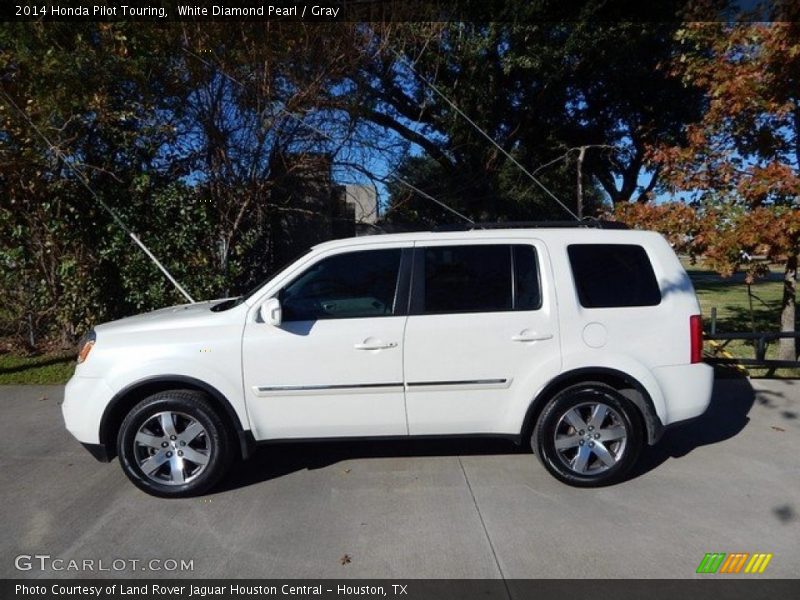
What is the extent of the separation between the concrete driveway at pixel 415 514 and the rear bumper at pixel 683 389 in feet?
1.64

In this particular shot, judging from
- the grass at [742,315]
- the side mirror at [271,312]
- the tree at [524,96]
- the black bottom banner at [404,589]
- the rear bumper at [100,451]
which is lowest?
the grass at [742,315]

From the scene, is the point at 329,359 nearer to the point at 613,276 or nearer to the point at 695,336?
the point at 613,276

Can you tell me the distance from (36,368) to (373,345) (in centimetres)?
591

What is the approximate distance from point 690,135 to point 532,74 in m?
4.48

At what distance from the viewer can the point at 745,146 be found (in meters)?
7.00

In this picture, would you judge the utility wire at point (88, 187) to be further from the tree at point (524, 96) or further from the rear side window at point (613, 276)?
the rear side window at point (613, 276)

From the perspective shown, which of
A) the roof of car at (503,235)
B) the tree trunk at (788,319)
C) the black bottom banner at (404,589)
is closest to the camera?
the black bottom banner at (404,589)

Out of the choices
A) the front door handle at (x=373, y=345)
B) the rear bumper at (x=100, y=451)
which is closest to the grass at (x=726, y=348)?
the rear bumper at (x=100, y=451)

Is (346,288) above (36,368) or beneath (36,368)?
above

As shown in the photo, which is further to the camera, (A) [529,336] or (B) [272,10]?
(B) [272,10]

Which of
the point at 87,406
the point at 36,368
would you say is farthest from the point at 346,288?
the point at 36,368

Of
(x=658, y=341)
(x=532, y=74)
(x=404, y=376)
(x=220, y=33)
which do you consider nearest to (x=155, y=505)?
(x=404, y=376)

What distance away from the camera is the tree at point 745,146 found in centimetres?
616

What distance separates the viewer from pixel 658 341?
4023 millimetres
